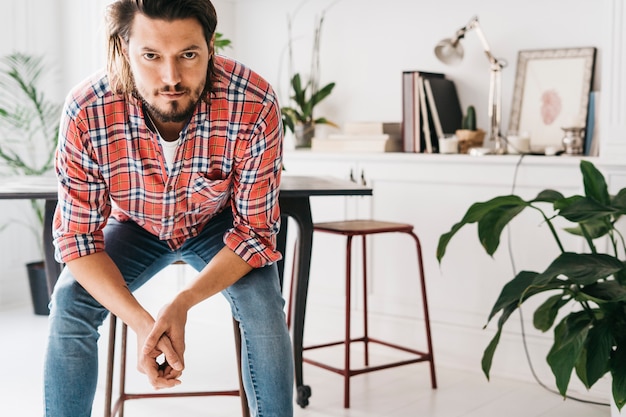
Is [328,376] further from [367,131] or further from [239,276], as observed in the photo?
[239,276]

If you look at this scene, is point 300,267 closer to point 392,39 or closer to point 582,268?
point 582,268

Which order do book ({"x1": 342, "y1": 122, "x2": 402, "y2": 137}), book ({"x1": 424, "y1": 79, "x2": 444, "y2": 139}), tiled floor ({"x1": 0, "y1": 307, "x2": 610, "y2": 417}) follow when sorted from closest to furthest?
1. tiled floor ({"x1": 0, "y1": 307, "x2": 610, "y2": 417})
2. book ({"x1": 424, "y1": 79, "x2": 444, "y2": 139})
3. book ({"x1": 342, "y1": 122, "x2": 402, "y2": 137})

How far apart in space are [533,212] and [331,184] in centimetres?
81

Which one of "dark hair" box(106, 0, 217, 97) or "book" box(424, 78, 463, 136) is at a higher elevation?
"dark hair" box(106, 0, 217, 97)

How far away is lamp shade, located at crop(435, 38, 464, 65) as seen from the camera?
3318 mm

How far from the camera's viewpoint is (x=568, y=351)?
2.24 meters

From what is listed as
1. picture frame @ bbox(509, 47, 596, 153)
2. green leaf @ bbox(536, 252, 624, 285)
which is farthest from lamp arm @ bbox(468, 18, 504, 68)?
green leaf @ bbox(536, 252, 624, 285)

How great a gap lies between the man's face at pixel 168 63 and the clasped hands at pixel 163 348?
1.41ft

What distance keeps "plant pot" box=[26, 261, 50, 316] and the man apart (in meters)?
2.11

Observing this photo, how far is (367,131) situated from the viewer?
3.60 m

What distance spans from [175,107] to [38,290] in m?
2.48

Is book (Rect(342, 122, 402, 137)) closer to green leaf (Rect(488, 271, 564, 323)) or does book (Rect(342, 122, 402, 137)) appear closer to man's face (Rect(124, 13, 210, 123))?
green leaf (Rect(488, 271, 564, 323))

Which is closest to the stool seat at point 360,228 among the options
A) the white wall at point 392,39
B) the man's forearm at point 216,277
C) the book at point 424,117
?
the book at point 424,117

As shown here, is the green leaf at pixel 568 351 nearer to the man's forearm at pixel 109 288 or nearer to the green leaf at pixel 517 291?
the green leaf at pixel 517 291
